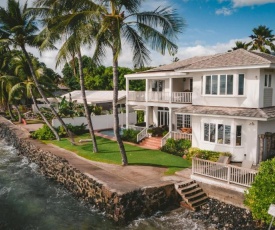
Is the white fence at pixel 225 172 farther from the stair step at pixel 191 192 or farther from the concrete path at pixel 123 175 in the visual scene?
the concrete path at pixel 123 175

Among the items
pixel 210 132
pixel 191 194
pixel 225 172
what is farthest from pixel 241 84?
pixel 191 194

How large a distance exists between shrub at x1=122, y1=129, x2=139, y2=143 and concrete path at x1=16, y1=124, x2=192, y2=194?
6522 mm

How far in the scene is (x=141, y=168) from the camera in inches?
711

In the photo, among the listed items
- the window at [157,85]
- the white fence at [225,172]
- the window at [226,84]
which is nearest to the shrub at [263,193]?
the white fence at [225,172]

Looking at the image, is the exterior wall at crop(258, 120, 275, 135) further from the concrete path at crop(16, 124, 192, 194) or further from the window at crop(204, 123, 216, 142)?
the concrete path at crop(16, 124, 192, 194)

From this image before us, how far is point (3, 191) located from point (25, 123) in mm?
20714

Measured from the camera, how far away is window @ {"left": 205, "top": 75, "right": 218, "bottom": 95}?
19527 mm

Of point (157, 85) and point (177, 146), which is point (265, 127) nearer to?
point (177, 146)

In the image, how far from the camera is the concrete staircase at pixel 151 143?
23984 millimetres

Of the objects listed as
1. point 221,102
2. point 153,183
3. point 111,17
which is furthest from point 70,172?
point 221,102

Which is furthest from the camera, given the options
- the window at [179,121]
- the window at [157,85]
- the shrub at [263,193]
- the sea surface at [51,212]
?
the window at [157,85]

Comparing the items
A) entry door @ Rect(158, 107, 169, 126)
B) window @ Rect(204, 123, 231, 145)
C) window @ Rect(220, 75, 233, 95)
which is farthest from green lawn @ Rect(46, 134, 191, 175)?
window @ Rect(220, 75, 233, 95)

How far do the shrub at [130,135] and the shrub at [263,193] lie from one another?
47.9ft

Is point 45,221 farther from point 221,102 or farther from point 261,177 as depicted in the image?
point 221,102
